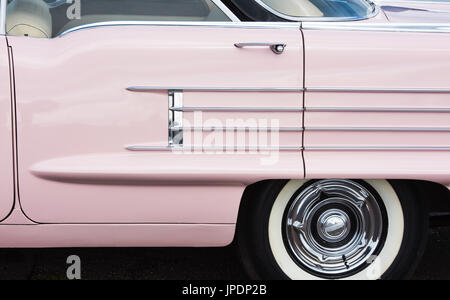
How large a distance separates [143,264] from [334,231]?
1.04 meters

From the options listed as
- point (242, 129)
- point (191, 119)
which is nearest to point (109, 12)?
point (191, 119)

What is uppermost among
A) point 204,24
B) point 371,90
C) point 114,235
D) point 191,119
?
point 204,24

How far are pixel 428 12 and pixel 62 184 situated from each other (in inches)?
77.5

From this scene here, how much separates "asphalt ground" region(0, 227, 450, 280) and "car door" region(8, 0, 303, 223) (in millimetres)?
641

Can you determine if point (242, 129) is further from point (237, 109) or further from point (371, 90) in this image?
A: point (371, 90)

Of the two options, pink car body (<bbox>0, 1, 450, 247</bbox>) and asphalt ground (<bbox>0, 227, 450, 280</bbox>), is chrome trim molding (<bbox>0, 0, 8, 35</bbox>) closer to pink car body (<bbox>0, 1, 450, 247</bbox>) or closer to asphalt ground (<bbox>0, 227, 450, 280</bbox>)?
pink car body (<bbox>0, 1, 450, 247</bbox>)

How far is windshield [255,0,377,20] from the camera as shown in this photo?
9.24 ft

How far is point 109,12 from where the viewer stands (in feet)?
9.64

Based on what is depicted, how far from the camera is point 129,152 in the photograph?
2.66m

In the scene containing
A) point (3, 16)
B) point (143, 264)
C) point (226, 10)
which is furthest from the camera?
point (143, 264)

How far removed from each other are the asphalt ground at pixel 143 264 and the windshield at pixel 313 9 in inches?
48.9

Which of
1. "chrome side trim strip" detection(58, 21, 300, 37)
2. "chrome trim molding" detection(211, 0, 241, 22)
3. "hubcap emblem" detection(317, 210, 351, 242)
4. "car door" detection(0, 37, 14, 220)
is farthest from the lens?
"hubcap emblem" detection(317, 210, 351, 242)

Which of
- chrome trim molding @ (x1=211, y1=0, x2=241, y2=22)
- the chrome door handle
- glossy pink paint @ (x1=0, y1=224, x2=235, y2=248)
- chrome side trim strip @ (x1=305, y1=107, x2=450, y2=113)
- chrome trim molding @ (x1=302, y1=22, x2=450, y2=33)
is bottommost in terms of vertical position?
glossy pink paint @ (x1=0, y1=224, x2=235, y2=248)

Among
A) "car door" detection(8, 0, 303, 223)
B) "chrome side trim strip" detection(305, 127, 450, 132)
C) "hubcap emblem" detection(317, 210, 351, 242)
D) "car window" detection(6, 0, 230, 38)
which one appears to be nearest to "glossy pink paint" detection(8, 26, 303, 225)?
"car door" detection(8, 0, 303, 223)
